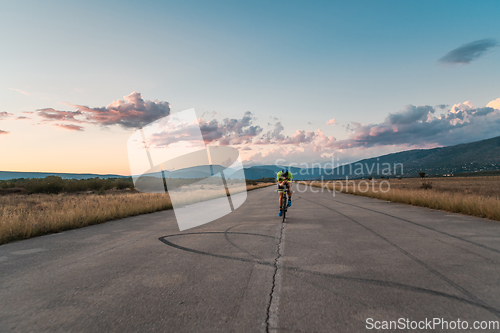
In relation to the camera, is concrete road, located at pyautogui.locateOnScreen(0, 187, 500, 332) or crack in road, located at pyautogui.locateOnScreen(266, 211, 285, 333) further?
concrete road, located at pyautogui.locateOnScreen(0, 187, 500, 332)

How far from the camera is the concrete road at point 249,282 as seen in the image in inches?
120

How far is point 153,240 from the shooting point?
7.68 metres

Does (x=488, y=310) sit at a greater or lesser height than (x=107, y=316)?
lesser

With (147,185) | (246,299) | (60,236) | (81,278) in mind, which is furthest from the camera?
(147,185)

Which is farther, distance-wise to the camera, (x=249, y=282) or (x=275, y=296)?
(x=249, y=282)

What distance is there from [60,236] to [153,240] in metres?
3.62

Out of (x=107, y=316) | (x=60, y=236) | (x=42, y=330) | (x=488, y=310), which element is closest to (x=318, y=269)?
(x=488, y=310)

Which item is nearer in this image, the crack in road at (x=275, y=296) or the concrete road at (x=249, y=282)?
the crack in road at (x=275, y=296)

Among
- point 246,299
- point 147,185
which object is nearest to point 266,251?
point 246,299

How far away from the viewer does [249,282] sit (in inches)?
164

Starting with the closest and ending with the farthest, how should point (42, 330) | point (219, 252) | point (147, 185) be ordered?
point (42, 330)
point (219, 252)
point (147, 185)

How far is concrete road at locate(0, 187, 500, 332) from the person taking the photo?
120 inches

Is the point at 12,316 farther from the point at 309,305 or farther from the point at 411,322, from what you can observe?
the point at 411,322

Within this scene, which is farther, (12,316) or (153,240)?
(153,240)
